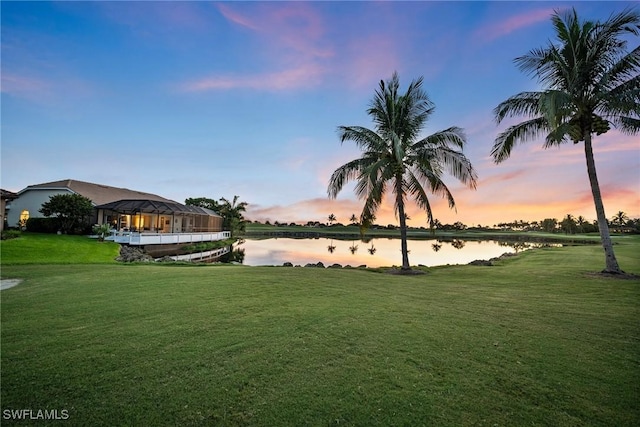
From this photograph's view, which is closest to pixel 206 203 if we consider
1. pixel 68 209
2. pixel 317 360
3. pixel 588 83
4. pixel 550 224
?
pixel 68 209

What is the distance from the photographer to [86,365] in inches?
114

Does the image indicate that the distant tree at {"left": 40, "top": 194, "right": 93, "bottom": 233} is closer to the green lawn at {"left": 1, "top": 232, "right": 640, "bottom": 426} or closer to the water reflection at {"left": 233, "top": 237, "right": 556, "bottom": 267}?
the water reflection at {"left": 233, "top": 237, "right": 556, "bottom": 267}

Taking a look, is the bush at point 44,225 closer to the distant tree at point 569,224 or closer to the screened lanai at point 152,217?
the screened lanai at point 152,217

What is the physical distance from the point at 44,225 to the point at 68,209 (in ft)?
9.33

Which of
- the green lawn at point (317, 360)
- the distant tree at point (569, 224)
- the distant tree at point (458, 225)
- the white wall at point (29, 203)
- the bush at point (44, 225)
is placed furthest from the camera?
the distant tree at point (458, 225)

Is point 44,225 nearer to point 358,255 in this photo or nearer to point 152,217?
point 152,217

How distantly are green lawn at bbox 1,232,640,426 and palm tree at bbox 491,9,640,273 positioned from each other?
6.59m

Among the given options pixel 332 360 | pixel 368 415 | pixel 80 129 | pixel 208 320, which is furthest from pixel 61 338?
pixel 80 129

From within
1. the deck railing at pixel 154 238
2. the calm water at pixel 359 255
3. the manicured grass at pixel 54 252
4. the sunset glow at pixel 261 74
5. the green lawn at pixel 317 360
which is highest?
the sunset glow at pixel 261 74

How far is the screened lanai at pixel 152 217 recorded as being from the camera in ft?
83.6

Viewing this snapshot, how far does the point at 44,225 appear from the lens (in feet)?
72.6

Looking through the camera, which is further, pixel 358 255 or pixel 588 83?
pixel 358 255

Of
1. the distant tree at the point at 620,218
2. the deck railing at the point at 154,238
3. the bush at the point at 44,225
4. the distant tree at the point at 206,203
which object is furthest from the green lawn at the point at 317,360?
the distant tree at the point at 620,218

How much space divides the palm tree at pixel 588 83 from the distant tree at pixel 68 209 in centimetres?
2853
